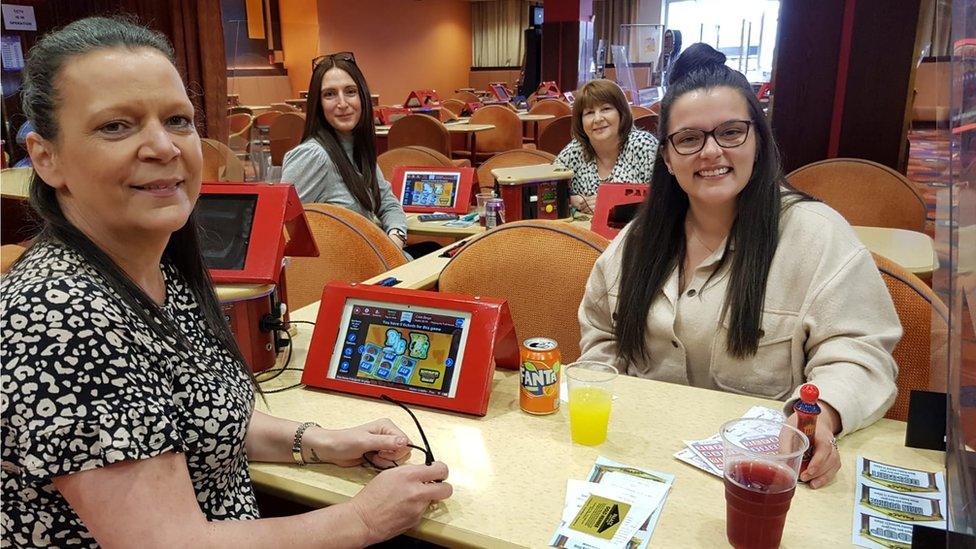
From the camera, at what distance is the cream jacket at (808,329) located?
4.61 feet

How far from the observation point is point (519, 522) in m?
1.10

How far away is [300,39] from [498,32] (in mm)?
6405

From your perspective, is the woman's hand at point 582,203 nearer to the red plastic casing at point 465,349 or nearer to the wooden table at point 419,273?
the wooden table at point 419,273

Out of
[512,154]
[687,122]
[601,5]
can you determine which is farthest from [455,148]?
[601,5]

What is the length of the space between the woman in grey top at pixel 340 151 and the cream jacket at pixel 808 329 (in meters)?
1.97

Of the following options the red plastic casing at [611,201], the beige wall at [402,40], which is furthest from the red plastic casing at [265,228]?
the beige wall at [402,40]

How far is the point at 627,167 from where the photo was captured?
4.00 m

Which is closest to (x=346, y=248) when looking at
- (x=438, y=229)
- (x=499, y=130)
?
(x=438, y=229)

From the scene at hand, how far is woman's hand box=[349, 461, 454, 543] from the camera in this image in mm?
1102

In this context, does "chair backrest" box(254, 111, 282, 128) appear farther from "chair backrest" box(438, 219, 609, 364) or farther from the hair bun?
the hair bun

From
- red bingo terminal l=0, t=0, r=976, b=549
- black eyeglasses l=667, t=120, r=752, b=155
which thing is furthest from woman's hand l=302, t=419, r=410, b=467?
black eyeglasses l=667, t=120, r=752, b=155

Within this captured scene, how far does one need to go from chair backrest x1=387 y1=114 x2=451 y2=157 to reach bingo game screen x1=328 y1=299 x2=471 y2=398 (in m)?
4.85

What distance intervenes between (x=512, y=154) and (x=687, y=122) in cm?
285

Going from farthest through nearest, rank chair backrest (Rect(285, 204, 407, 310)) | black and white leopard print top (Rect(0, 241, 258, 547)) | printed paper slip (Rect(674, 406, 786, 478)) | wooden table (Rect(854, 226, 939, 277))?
1. chair backrest (Rect(285, 204, 407, 310))
2. wooden table (Rect(854, 226, 939, 277))
3. printed paper slip (Rect(674, 406, 786, 478))
4. black and white leopard print top (Rect(0, 241, 258, 547))
